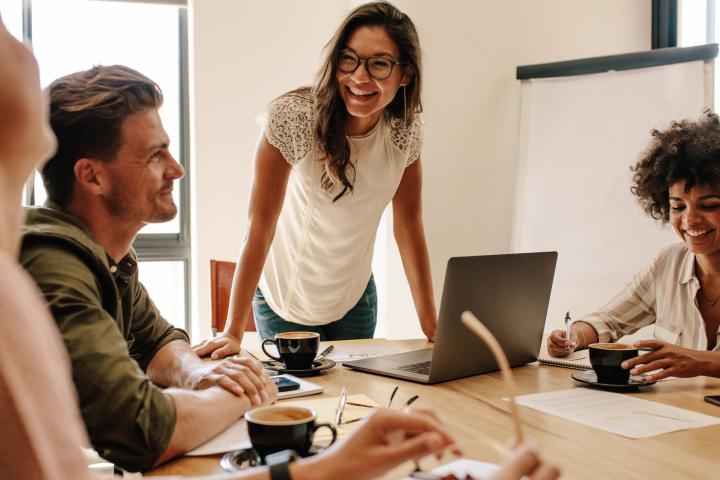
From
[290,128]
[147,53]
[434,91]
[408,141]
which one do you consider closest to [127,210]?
[290,128]

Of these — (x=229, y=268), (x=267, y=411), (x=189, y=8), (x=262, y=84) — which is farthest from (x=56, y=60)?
(x=267, y=411)

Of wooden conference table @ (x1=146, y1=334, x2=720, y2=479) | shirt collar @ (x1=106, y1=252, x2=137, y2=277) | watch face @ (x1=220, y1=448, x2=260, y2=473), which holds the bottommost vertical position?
wooden conference table @ (x1=146, y1=334, x2=720, y2=479)

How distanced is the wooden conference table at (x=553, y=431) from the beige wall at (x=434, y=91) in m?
1.74

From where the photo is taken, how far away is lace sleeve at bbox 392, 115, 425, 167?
2.07 m

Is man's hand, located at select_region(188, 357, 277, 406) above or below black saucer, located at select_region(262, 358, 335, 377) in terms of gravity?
above

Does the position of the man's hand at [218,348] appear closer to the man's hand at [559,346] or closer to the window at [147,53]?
the man's hand at [559,346]

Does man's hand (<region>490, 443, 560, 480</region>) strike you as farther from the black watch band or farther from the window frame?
the window frame

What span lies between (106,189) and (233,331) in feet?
1.90

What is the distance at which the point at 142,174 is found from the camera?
1.30 m

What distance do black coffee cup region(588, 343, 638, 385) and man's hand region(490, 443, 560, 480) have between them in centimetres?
83

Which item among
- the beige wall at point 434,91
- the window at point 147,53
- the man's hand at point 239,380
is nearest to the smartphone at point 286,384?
the man's hand at point 239,380

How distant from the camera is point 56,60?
11.3 feet

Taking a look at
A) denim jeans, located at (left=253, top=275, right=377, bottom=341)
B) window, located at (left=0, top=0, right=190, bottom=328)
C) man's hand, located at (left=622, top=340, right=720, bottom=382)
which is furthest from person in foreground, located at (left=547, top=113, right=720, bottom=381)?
window, located at (left=0, top=0, right=190, bottom=328)

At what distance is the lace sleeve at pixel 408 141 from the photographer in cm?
207
